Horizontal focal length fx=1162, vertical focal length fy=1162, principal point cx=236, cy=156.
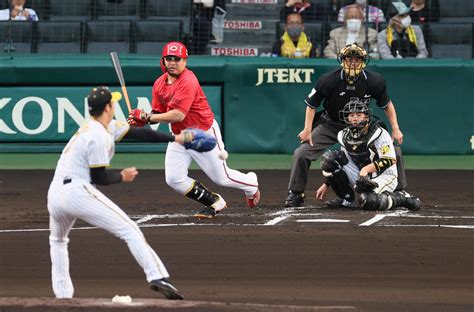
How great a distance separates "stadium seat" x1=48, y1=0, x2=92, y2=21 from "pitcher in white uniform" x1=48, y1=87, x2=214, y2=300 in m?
12.2

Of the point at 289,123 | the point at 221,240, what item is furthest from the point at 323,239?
the point at 289,123

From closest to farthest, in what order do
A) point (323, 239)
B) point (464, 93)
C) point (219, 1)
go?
point (323, 239) < point (464, 93) < point (219, 1)

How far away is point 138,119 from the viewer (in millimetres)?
11828

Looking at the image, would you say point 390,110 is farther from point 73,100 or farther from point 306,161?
point 73,100

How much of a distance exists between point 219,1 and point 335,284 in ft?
39.5

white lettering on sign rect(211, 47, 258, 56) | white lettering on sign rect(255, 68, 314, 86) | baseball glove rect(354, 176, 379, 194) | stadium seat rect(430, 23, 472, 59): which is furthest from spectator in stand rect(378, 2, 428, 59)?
baseball glove rect(354, 176, 379, 194)

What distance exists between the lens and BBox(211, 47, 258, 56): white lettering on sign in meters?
19.7

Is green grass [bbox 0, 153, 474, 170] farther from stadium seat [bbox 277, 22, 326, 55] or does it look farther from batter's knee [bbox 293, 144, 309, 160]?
batter's knee [bbox 293, 144, 309, 160]

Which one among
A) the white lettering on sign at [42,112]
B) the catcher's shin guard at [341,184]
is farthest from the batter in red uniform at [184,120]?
the white lettering on sign at [42,112]

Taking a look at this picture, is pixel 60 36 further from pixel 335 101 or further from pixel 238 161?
pixel 335 101

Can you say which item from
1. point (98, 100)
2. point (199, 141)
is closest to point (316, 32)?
point (199, 141)

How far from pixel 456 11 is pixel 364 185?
8.13 meters

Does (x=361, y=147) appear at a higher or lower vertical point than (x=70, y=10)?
lower

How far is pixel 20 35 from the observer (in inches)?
775
